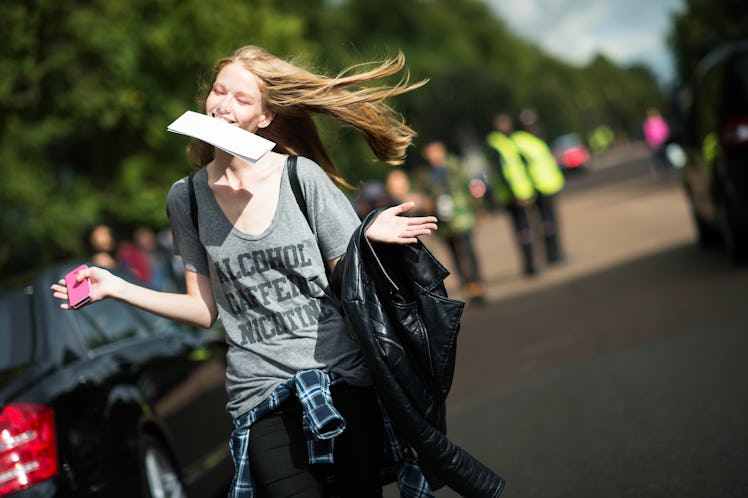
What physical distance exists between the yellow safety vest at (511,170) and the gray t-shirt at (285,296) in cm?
1095

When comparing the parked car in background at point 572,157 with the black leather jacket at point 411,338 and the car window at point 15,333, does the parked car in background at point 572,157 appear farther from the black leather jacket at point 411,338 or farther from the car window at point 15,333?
the black leather jacket at point 411,338

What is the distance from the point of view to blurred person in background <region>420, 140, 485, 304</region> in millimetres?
13055

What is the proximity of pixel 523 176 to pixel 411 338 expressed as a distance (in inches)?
443

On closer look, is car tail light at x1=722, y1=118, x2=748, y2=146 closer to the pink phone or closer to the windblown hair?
the windblown hair

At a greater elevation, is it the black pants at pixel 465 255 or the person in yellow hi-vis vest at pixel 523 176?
the person in yellow hi-vis vest at pixel 523 176

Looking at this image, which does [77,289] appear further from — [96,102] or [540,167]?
[96,102]

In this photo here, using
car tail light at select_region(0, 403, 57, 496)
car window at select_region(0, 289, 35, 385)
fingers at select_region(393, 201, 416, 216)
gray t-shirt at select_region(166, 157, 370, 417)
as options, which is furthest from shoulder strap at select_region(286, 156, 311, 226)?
car window at select_region(0, 289, 35, 385)

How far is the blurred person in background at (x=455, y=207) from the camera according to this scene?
514 inches

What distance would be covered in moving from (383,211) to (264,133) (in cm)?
61

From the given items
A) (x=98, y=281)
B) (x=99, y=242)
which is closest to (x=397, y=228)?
(x=98, y=281)

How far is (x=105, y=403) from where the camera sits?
16.5ft

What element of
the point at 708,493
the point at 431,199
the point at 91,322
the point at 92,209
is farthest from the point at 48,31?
the point at 708,493

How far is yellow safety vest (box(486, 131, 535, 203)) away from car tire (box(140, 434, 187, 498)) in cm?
928

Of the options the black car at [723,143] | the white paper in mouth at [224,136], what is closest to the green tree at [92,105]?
the black car at [723,143]
